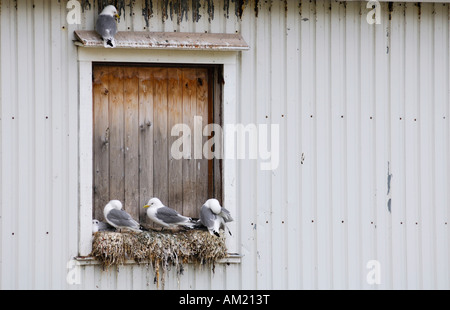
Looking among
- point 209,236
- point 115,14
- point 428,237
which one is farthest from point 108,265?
point 428,237

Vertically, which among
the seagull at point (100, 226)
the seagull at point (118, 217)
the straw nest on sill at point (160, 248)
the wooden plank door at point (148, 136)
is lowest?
the straw nest on sill at point (160, 248)

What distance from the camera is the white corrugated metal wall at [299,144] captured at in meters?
6.22

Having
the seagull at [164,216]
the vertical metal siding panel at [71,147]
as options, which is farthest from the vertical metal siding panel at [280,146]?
the vertical metal siding panel at [71,147]

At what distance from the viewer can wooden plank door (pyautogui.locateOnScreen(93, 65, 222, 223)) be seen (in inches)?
256

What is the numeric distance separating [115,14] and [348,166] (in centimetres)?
233

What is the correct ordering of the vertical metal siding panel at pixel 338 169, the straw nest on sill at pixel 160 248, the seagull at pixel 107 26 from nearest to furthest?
the seagull at pixel 107 26 < the straw nest on sill at pixel 160 248 < the vertical metal siding panel at pixel 338 169

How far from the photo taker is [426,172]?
6738 millimetres

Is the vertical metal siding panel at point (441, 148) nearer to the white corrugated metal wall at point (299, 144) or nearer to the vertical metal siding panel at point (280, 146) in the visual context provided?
the white corrugated metal wall at point (299, 144)

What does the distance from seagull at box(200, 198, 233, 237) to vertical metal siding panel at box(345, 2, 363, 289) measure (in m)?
1.09

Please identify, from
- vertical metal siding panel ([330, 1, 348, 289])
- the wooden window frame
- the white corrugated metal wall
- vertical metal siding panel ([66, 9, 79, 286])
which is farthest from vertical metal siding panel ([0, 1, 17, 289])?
vertical metal siding panel ([330, 1, 348, 289])

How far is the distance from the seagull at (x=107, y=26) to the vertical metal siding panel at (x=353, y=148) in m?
1.99

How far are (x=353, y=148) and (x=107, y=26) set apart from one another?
7.55 ft

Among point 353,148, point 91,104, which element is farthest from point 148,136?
point 353,148
